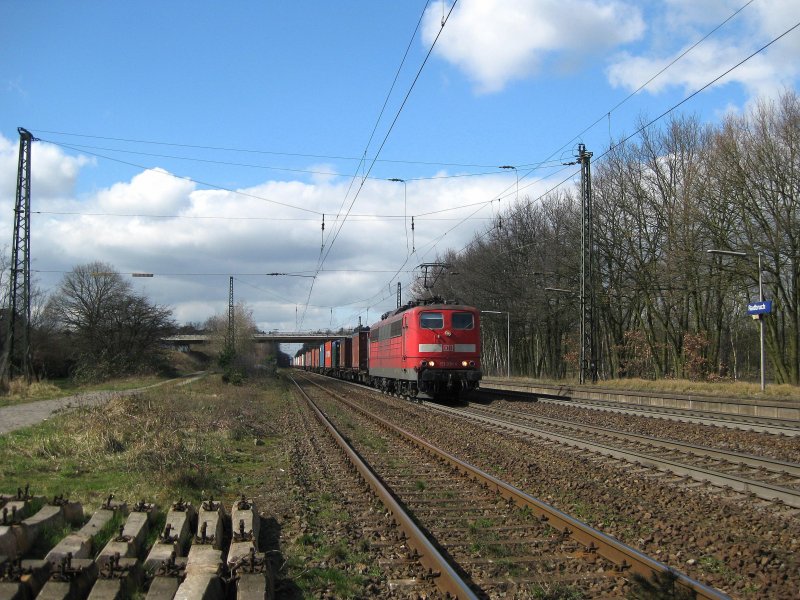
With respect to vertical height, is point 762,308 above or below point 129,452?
above

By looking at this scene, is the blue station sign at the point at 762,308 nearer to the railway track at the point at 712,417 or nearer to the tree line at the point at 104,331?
the railway track at the point at 712,417

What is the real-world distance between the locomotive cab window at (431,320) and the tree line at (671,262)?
43.1ft

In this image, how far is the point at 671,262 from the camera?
33.9 metres

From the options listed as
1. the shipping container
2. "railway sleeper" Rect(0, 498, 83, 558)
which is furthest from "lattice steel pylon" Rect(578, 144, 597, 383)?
"railway sleeper" Rect(0, 498, 83, 558)

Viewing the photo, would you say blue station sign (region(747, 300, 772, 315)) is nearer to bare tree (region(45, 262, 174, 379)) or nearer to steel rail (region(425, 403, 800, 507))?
steel rail (region(425, 403, 800, 507))

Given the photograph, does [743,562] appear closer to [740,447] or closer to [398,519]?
[398,519]

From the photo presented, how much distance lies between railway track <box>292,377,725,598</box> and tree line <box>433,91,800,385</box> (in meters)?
23.7

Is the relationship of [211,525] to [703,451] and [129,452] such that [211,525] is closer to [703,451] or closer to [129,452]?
[129,452]

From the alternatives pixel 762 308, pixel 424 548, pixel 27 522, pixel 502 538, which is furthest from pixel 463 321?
pixel 27 522

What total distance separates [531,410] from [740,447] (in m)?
8.08

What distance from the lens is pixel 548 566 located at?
565cm

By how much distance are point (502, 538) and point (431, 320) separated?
16.9 m

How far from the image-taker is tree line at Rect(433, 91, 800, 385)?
29891 millimetres

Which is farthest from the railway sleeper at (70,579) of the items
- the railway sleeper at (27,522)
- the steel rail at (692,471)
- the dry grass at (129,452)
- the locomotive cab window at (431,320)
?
the locomotive cab window at (431,320)
